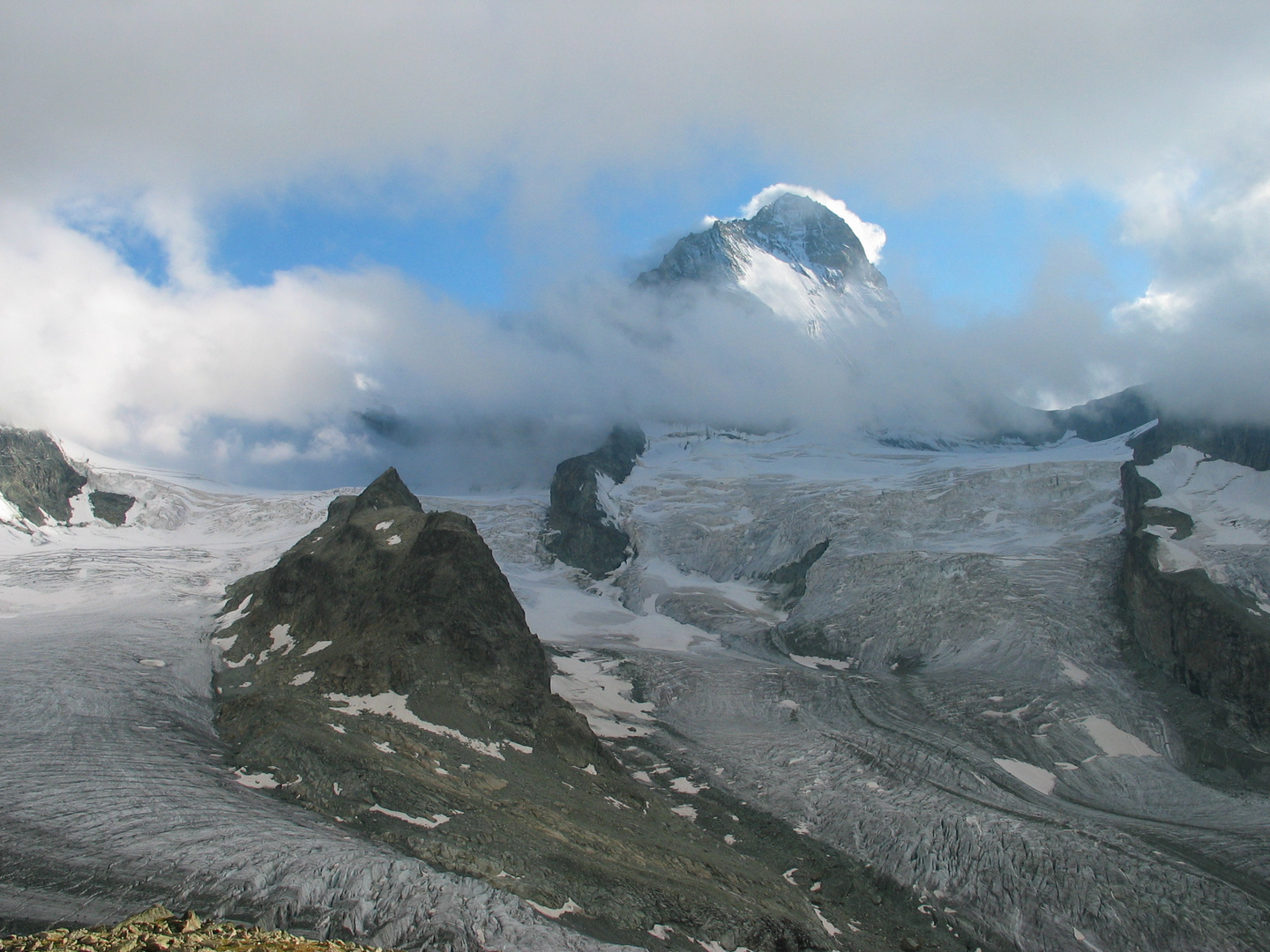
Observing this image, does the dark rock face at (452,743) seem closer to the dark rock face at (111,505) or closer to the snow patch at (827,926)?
the snow patch at (827,926)

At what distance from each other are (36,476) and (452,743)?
139418 mm

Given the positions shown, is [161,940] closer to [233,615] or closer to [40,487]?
[233,615]

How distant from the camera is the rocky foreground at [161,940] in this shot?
14.4 m

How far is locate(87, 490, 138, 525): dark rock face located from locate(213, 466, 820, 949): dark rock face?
9651 cm

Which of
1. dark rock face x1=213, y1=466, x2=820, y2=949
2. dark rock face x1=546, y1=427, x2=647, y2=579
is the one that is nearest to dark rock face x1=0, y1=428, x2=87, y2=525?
dark rock face x1=546, y1=427, x2=647, y2=579

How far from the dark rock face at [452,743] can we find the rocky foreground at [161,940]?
37.4 feet

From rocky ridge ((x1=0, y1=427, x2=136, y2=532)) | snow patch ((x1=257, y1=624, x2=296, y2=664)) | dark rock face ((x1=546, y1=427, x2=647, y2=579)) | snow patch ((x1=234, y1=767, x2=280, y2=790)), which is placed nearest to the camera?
snow patch ((x1=234, y1=767, x2=280, y2=790))

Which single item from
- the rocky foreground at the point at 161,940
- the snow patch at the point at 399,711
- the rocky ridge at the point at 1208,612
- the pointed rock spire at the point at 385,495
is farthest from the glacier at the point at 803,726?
the pointed rock spire at the point at 385,495

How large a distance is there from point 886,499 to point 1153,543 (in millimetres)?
43756

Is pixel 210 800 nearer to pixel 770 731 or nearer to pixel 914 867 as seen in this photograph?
pixel 914 867

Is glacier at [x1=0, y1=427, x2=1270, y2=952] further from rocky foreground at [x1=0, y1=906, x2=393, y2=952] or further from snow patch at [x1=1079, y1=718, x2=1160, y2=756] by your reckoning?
rocky foreground at [x1=0, y1=906, x2=393, y2=952]

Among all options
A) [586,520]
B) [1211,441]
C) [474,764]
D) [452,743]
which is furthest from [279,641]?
[1211,441]

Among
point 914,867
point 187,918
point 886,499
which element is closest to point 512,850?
point 187,918

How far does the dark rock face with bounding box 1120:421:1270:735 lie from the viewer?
205 ft
